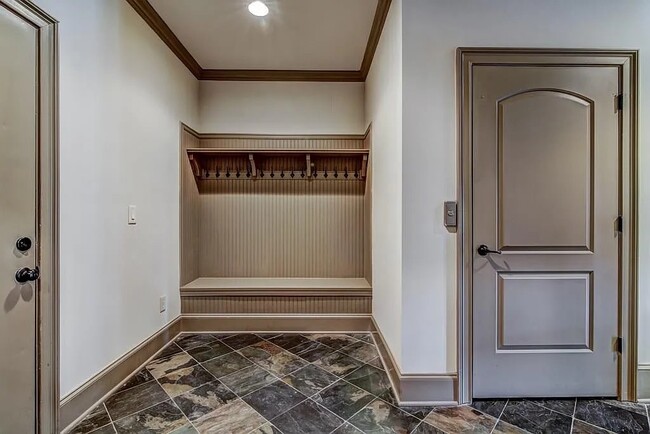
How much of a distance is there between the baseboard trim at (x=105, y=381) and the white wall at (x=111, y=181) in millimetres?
43

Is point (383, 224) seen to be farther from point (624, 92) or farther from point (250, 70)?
point (250, 70)

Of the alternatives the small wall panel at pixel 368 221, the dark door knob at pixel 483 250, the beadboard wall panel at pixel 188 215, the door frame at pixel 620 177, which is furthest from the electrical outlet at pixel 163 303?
the dark door knob at pixel 483 250

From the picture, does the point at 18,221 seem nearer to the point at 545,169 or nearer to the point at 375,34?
the point at 375,34

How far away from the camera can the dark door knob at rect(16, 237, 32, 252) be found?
4.41ft

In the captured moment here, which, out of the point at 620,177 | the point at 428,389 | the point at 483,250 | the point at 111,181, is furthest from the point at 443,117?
the point at 111,181

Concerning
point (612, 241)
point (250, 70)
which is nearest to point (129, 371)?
point (250, 70)

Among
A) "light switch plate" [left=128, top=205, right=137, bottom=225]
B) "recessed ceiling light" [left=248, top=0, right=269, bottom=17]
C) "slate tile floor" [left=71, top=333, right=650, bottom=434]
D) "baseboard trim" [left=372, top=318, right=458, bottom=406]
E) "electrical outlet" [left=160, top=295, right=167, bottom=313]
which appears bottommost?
"slate tile floor" [left=71, top=333, right=650, bottom=434]

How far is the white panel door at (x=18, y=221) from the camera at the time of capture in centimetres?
129

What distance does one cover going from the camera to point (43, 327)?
1448 millimetres

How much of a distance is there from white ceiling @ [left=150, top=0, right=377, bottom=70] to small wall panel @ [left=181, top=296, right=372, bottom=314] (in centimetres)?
226

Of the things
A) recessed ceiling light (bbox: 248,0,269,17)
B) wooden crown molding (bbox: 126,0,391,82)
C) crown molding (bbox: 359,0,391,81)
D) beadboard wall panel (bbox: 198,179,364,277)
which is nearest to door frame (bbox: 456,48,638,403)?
crown molding (bbox: 359,0,391,81)

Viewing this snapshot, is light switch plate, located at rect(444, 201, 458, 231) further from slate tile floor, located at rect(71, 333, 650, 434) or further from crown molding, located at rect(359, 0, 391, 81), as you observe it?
crown molding, located at rect(359, 0, 391, 81)

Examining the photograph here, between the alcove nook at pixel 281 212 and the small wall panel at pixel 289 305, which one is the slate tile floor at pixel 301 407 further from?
the alcove nook at pixel 281 212

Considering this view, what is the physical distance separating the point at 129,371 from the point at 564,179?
301 cm
